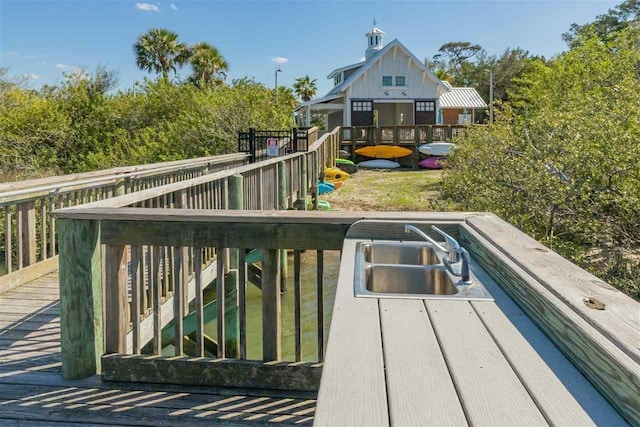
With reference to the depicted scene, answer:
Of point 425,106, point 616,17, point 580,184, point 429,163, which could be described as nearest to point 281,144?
point 429,163

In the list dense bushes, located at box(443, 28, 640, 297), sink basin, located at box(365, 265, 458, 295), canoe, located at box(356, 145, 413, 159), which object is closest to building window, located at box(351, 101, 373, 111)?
canoe, located at box(356, 145, 413, 159)

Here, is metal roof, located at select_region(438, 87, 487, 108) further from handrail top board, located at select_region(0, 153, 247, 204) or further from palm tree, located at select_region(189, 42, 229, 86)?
handrail top board, located at select_region(0, 153, 247, 204)

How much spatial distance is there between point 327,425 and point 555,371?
0.62 metres

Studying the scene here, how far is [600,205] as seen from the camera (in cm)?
559

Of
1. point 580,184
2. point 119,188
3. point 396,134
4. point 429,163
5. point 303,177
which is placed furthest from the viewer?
→ point 396,134

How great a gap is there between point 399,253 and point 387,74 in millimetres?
26440

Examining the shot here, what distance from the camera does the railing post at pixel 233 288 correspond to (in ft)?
18.9

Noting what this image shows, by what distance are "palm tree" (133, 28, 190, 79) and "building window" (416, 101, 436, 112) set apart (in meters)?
17.3

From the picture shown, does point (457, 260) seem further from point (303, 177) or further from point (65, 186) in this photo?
point (303, 177)

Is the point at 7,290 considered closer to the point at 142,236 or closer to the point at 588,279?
the point at 142,236

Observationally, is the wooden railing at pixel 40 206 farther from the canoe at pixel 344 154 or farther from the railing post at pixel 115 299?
the canoe at pixel 344 154

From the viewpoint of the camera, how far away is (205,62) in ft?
113

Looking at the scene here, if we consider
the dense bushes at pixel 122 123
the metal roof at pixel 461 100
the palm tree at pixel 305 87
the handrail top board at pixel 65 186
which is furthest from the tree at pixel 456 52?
the handrail top board at pixel 65 186

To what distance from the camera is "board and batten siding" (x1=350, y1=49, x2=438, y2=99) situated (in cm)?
2738
